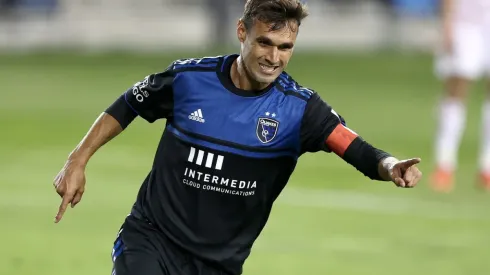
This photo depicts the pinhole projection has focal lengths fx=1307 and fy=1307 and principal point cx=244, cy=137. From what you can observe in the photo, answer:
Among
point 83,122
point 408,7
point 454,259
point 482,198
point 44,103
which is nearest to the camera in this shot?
point 454,259

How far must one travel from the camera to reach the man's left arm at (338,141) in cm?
614

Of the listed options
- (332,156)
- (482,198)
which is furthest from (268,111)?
(332,156)

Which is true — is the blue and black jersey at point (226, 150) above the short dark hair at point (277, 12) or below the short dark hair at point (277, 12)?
below

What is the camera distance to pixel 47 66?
25359 mm

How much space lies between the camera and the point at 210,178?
250 inches

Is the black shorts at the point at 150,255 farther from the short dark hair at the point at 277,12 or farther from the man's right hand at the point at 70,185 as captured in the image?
the short dark hair at the point at 277,12

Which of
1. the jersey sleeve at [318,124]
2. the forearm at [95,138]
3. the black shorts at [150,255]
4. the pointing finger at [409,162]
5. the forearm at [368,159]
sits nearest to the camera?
the pointing finger at [409,162]

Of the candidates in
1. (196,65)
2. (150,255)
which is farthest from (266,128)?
(150,255)

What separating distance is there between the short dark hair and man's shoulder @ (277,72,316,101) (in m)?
0.31

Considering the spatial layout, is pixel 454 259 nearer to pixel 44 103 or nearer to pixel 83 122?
pixel 83 122

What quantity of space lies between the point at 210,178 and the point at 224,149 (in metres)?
0.16

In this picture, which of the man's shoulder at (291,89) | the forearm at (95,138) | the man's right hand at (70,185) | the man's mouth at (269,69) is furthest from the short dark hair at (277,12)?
the man's right hand at (70,185)

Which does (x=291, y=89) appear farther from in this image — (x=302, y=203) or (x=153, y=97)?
(x=302, y=203)

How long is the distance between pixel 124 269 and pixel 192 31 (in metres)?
24.4
